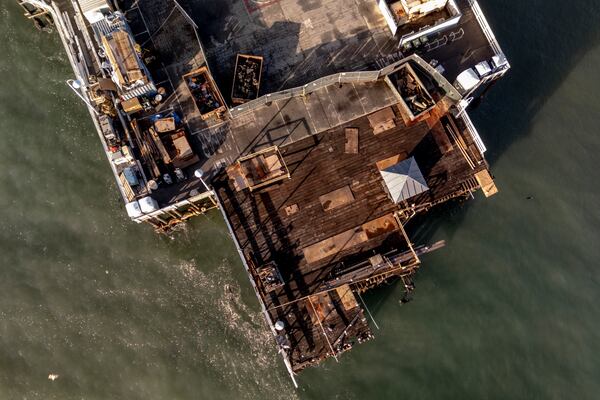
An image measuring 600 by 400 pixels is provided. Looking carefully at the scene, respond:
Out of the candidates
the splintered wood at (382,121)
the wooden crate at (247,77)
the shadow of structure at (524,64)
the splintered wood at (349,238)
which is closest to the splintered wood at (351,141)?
the splintered wood at (382,121)

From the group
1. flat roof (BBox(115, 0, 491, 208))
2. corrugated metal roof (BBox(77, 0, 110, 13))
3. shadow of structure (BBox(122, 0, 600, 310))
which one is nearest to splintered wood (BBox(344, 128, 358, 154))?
flat roof (BBox(115, 0, 491, 208))

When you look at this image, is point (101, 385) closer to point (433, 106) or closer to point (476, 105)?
point (433, 106)

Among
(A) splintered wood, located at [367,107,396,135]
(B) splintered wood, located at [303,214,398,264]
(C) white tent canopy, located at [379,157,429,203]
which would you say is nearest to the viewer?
(C) white tent canopy, located at [379,157,429,203]

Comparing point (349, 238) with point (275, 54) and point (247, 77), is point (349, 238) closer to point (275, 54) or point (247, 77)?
point (247, 77)

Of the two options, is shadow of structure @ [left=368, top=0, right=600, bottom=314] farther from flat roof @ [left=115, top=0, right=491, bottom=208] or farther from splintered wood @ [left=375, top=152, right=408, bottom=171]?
splintered wood @ [left=375, top=152, right=408, bottom=171]

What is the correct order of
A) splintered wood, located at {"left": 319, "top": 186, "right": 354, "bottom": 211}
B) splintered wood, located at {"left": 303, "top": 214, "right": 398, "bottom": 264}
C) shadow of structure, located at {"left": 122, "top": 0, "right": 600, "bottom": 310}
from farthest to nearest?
shadow of structure, located at {"left": 122, "top": 0, "right": 600, "bottom": 310} < splintered wood, located at {"left": 319, "top": 186, "right": 354, "bottom": 211} < splintered wood, located at {"left": 303, "top": 214, "right": 398, "bottom": 264}

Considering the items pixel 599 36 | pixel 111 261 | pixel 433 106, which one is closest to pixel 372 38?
pixel 433 106

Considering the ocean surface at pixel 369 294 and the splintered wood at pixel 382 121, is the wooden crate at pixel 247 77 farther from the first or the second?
the ocean surface at pixel 369 294
